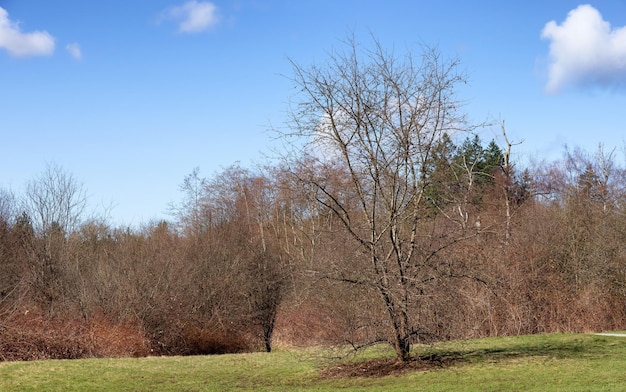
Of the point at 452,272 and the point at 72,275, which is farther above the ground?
the point at 72,275

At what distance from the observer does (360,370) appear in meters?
14.2

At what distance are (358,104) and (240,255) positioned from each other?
16115 mm

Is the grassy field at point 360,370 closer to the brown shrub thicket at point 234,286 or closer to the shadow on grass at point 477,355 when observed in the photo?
the shadow on grass at point 477,355

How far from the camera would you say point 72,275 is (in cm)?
2597

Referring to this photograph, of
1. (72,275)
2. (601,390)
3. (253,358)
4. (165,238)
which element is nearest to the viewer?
(601,390)

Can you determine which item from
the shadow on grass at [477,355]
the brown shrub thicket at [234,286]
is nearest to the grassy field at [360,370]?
the shadow on grass at [477,355]

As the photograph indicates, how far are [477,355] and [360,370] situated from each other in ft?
10.3

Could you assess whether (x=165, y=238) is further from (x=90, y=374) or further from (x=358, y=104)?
(x=358, y=104)

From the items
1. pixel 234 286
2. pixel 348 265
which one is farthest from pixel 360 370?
pixel 234 286

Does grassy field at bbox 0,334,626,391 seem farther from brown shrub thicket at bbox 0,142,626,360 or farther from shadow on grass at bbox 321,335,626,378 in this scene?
brown shrub thicket at bbox 0,142,626,360

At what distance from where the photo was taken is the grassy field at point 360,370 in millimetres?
12469

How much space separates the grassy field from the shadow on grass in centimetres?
2

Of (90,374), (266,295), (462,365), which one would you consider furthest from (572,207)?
(90,374)

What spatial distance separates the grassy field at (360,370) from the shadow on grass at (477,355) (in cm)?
2
